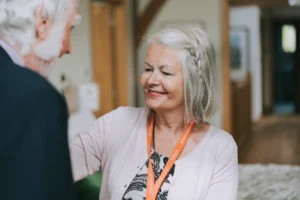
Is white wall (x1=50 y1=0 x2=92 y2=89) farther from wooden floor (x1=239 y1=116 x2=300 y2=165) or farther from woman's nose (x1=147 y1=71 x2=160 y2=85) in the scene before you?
woman's nose (x1=147 y1=71 x2=160 y2=85)

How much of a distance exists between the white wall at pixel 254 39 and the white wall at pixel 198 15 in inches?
116

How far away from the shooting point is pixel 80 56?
16.4ft

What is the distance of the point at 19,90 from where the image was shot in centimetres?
76

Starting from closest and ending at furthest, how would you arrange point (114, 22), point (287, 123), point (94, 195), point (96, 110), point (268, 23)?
point (94, 195) < point (96, 110) < point (114, 22) < point (287, 123) < point (268, 23)

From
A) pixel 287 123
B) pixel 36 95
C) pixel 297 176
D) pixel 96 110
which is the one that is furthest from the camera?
pixel 287 123

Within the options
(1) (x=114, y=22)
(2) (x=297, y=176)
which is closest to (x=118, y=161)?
(2) (x=297, y=176)

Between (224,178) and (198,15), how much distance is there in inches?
200

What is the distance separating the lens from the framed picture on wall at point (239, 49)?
9.03m

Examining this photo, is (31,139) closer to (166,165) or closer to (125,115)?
(166,165)

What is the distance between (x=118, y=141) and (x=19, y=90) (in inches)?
31.1

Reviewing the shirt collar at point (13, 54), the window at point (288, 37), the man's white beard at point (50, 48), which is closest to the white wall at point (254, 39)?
the window at point (288, 37)

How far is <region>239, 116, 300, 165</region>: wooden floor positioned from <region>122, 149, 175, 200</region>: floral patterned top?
15.2 feet

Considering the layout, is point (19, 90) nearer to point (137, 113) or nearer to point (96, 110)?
point (137, 113)

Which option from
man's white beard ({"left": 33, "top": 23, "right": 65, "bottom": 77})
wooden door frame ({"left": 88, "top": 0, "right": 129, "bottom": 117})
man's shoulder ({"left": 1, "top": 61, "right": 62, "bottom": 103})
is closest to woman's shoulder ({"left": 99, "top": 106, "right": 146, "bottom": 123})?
man's white beard ({"left": 33, "top": 23, "right": 65, "bottom": 77})
